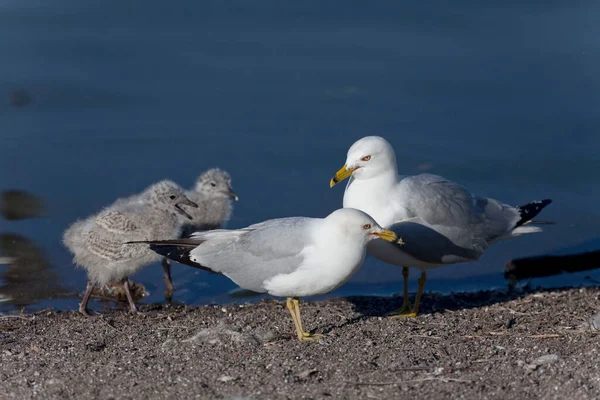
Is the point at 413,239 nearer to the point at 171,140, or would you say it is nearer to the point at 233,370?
the point at 233,370

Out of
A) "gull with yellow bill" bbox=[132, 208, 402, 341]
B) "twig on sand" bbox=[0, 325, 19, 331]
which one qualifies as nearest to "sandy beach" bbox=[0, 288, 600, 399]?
"twig on sand" bbox=[0, 325, 19, 331]

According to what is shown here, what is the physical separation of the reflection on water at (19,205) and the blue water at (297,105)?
0.12 metres

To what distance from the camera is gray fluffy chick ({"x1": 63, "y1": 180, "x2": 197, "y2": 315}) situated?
7375 millimetres

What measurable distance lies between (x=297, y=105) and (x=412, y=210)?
408 centimetres

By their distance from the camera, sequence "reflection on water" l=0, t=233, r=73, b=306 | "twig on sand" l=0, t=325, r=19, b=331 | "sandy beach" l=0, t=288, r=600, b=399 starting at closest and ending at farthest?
"sandy beach" l=0, t=288, r=600, b=399
"twig on sand" l=0, t=325, r=19, b=331
"reflection on water" l=0, t=233, r=73, b=306

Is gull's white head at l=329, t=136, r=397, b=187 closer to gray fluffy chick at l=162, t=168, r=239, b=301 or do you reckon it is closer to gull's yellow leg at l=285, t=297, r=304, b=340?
gull's yellow leg at l=285, t=297, r=304, b=340

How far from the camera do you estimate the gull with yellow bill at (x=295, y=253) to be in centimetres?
600

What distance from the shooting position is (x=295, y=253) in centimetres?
615

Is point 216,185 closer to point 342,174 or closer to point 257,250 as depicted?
point 342,174

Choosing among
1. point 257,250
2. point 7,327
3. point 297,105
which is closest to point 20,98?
point 297,105

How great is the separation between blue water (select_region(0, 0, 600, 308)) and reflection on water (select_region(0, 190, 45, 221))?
0.40ft

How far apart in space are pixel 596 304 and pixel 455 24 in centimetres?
590

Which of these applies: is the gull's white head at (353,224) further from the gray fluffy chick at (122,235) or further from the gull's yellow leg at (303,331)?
the gray fluffy chick at (122,235)

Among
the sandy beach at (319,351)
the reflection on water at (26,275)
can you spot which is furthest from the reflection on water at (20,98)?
the sandy beach at (319,351)
